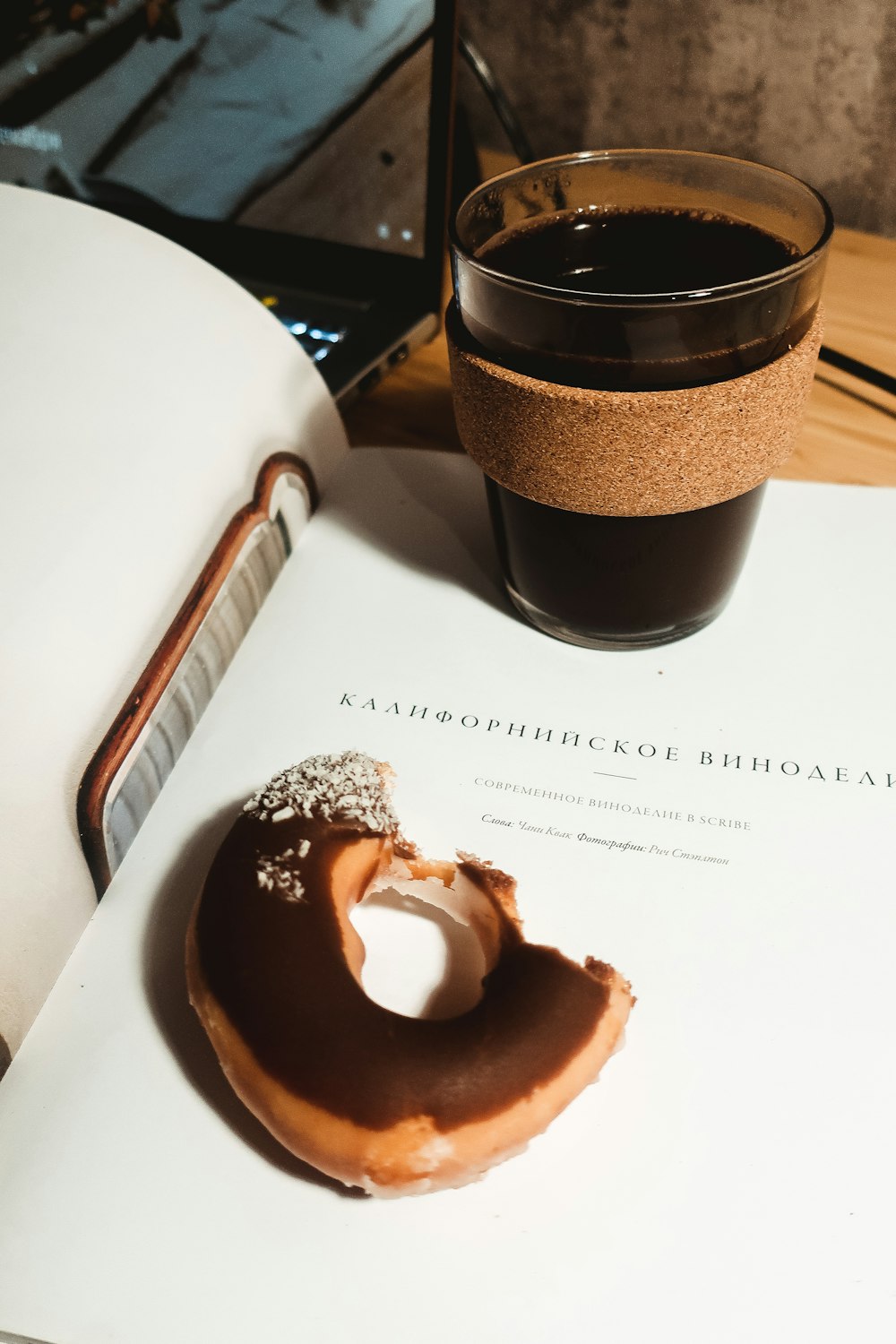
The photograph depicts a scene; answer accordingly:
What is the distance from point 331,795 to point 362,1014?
80mm

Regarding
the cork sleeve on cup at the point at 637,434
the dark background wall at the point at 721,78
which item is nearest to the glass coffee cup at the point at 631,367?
the cork sleeve on cup at the point at 637,434

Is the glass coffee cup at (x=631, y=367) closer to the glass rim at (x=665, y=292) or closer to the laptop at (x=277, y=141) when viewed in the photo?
the glass rim at (x=665, y=292)

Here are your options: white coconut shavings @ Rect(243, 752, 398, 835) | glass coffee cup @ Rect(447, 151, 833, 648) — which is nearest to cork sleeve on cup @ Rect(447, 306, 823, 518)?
glass coffee cup @ Rect(447, 151, 833, 648)

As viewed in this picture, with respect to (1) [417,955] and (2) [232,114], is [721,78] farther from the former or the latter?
(1) [417,955]

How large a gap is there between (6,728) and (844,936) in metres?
0.26

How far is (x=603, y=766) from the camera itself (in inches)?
14.8

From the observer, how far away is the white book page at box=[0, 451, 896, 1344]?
26cm

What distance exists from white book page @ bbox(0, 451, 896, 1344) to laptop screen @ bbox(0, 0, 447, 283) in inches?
8.9

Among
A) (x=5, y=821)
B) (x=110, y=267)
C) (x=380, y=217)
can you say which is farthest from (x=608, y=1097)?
(x=380, y=217)

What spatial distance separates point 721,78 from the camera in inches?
25.3

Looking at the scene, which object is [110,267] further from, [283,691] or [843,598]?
[843,598]

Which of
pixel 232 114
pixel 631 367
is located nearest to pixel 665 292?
pixel 631 367

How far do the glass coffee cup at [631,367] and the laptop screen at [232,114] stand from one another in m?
0.16

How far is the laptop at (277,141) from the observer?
0.51 m
